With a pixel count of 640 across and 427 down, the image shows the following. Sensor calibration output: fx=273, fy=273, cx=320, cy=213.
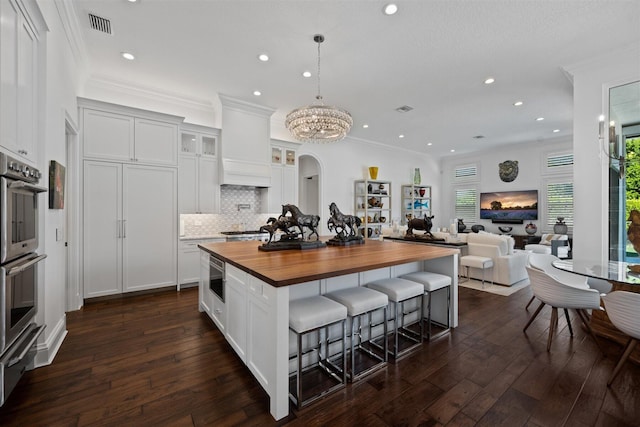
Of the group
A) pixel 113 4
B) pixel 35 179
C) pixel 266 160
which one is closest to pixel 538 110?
pixel 266 160

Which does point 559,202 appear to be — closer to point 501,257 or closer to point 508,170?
point 508,170

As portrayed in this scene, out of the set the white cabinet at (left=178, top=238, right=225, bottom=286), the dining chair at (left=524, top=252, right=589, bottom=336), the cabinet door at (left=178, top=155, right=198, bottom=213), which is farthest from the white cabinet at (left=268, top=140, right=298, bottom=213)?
the dining chair at (left=524, top=252, right=589, bottom=336)

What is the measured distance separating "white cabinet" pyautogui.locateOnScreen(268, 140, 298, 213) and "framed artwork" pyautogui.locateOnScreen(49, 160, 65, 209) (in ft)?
10.6

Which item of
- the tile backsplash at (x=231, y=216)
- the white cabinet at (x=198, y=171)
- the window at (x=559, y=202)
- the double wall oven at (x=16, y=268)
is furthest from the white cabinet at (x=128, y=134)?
the window at (x=559, y=202)

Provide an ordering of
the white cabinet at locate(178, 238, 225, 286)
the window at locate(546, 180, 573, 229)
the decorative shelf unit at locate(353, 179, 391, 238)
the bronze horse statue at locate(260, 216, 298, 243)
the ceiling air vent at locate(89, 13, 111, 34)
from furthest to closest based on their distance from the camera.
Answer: the decorative shelf unit at locate(353, 179, 391, 238)
the window at locate(546, 180, 573, 229)
the white cabinet at locate(178, 238, 225, 286)
the ceiling air vent at locate(89, 13, 111, 34)
the bronze horse statue at locate(260, 216, 298, 243)

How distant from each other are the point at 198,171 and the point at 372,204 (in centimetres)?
467

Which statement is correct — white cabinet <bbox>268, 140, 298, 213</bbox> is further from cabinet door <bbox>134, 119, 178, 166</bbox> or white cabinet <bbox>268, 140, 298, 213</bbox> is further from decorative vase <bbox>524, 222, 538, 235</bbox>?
decorative vase <bbox>524, 222, 538, 235</bbox>

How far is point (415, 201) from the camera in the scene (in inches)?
360

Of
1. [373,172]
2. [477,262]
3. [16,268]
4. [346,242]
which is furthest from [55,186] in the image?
[373,172]

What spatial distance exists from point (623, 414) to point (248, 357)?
248 cm

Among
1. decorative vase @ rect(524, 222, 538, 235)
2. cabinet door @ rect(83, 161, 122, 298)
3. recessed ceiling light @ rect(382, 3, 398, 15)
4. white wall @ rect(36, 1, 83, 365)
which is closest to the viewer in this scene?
white wall @ rect(36, 1, 83, 365)

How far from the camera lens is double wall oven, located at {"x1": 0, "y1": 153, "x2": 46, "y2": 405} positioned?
156 centimetres

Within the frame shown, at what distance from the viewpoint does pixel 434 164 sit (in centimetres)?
989

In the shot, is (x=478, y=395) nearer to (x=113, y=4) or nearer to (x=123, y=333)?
(x=123, y=333)
